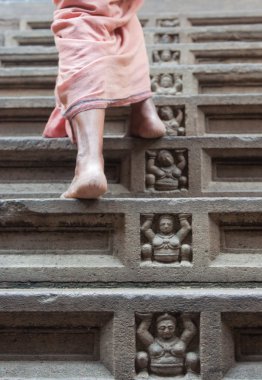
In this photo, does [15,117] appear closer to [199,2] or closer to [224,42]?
[224,42]

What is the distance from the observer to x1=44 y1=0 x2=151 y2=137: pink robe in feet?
4.99

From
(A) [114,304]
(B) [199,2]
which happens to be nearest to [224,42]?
(B) [199,2]

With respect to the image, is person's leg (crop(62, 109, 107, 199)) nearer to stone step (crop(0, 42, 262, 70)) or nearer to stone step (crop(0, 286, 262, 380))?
stone step (crop(0, 286, 262, 380))

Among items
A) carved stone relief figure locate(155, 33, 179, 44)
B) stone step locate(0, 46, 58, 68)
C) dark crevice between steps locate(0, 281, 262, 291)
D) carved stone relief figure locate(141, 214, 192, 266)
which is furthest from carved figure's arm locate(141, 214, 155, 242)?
carved stone relief figure locate(155, 33, 179, 44)

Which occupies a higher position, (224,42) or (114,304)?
(224,42)

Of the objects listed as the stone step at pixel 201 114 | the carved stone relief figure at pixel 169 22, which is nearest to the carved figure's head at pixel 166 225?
the stone step at pixel 201 114

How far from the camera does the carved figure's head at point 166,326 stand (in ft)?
4.25

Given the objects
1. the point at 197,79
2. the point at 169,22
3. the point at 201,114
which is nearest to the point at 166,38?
the point at 169,22

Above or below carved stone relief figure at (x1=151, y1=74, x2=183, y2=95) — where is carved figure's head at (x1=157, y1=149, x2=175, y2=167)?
below

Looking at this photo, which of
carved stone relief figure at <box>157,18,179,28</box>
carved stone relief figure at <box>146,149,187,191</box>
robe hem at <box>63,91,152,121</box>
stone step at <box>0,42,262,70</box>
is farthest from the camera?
carved stone relief figure at <box>157,18,179,28</box>

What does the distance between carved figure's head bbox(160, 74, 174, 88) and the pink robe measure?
502mm

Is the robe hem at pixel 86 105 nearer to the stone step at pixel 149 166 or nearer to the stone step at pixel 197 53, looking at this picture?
the stone step at pixel 149 166

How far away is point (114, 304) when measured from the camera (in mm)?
1306

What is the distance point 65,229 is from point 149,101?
1.66 ft
